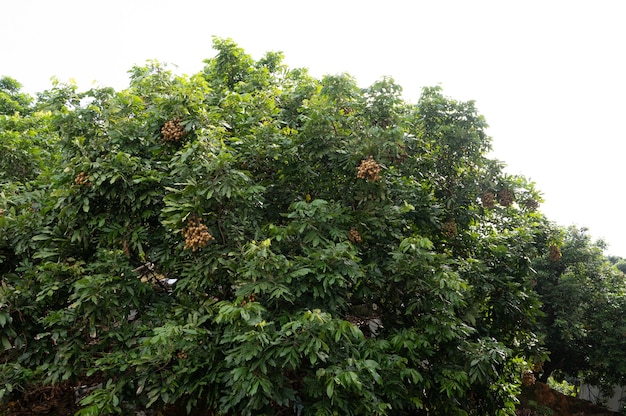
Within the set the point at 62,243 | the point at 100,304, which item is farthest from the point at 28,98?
the point at 100,304

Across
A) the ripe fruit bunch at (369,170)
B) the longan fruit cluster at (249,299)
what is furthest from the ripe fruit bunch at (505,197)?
the longan fruit cluster at (249,299)

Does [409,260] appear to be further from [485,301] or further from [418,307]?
[485,301]

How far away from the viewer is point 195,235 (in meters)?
3.49

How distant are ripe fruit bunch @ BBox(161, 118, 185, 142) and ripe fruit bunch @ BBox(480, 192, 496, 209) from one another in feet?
11.4

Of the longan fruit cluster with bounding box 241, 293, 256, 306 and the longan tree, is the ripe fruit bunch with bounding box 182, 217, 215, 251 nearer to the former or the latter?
the longan tree

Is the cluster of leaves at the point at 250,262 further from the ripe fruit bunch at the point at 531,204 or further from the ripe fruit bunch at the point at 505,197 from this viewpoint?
the ripe fruit bunch at the point at 531,204

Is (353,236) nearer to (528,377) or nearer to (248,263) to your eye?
(248,263)

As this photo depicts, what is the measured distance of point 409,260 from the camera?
13.2 ft

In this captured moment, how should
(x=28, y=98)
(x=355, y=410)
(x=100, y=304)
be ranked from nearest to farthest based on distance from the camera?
(x=355, y=410)
(x=100, y=304)
(x=28, y=98)

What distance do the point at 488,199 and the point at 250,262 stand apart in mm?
3211

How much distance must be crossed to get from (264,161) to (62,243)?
6.52ft

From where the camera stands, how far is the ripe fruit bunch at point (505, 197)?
5.38m

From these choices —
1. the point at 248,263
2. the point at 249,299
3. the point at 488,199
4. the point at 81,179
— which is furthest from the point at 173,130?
the point at 488,199

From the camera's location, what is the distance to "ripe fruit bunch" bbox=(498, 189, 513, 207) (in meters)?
5.38
